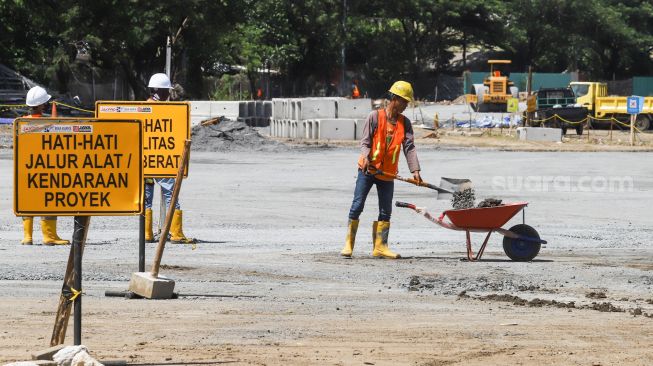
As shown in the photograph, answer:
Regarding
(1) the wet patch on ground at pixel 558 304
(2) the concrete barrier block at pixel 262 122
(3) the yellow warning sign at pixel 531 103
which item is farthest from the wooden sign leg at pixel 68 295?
(3) the yellow warning sign at pixel 531 103

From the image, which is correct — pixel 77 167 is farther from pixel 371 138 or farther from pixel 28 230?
pixel 28 230

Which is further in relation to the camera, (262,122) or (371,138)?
(262,122)

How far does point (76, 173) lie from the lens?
758cm

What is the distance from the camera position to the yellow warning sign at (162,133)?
38.5ft

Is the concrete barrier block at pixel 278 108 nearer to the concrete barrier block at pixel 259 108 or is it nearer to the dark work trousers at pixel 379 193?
the concrete barrier block at pixel 259 108

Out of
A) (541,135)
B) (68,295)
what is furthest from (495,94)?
Answer: (68,295)

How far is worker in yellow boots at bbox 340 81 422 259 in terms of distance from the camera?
13367 millimetres

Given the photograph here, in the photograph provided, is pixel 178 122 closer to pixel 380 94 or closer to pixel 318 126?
pixel 318 126

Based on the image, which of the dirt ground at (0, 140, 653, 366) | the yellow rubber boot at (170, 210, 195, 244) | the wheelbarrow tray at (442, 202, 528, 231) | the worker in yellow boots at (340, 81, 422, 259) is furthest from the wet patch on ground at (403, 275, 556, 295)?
the yellow rubber boot at (170, 210, 195, 244)

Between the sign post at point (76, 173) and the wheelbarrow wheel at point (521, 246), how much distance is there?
6591 millimetres

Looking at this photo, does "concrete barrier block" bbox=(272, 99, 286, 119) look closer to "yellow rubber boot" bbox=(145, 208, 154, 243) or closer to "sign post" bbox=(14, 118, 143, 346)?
"yellow rubber boot" bbox=(145, 208, 154, 243)

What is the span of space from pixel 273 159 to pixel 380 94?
40.7 meters

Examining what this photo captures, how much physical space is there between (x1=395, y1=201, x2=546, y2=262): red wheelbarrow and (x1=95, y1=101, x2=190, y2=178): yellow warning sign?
8.67ft

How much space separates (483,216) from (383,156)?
4.16ft
